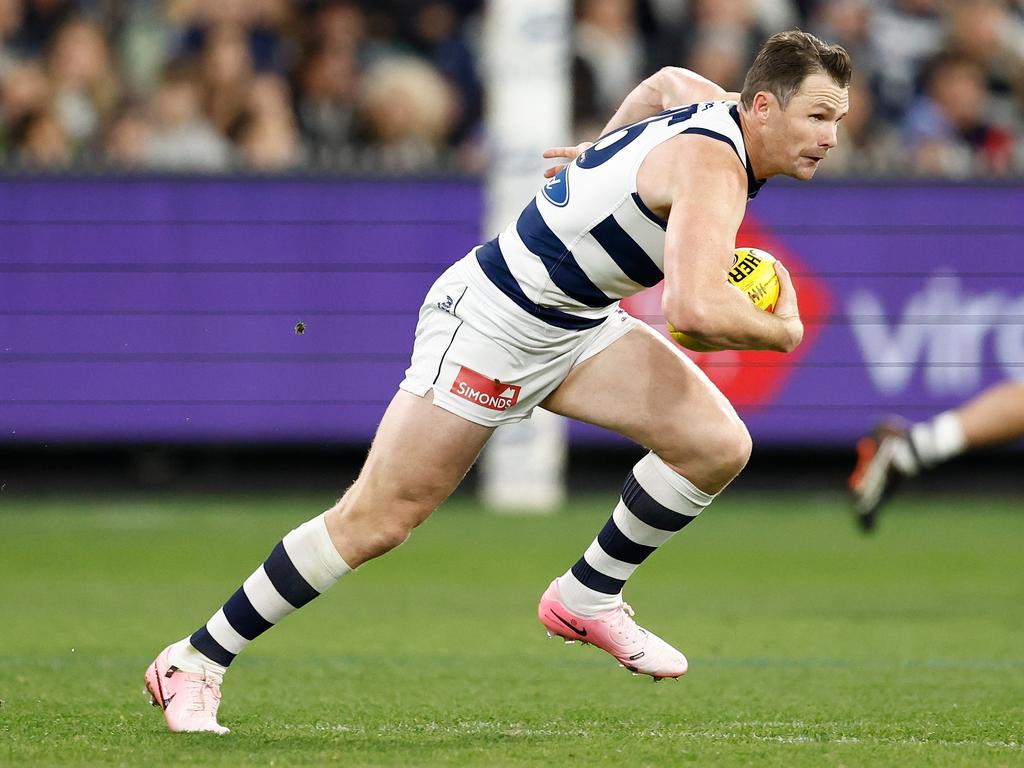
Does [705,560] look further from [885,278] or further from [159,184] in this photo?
[159,184]

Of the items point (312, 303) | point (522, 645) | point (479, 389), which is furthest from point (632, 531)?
point (312, 303)

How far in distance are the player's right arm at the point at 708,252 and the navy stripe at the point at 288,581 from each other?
4.05ft

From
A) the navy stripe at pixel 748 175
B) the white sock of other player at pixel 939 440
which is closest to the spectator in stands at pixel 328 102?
the white sock of other player at pixel 939 440

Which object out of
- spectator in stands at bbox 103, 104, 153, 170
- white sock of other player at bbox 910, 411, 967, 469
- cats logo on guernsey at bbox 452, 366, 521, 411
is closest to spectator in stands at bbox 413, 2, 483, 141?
spectator in stands at bbox 103, 104, 153, 170

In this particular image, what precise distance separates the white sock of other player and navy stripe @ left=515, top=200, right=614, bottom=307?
129 inches

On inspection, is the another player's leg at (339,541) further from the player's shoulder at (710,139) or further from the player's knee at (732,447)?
the player's shoulder at (710,139)

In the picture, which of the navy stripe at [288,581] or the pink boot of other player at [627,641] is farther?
the pink boot of other player at [627,641]

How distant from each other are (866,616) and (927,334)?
464cm

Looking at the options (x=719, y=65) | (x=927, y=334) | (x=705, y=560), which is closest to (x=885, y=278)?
(x=927, y=334)

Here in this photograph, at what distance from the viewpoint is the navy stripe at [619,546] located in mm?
5461

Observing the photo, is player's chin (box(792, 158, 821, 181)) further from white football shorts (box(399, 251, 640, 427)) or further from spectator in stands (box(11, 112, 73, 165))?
spectator in stands (box(11, 112, 73, 165))

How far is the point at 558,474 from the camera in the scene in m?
12.3

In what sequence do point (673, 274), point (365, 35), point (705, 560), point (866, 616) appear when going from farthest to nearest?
point (365, 35)
point (705, 560)
point (866, 616)
point (673, 274)

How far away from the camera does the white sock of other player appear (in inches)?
315
